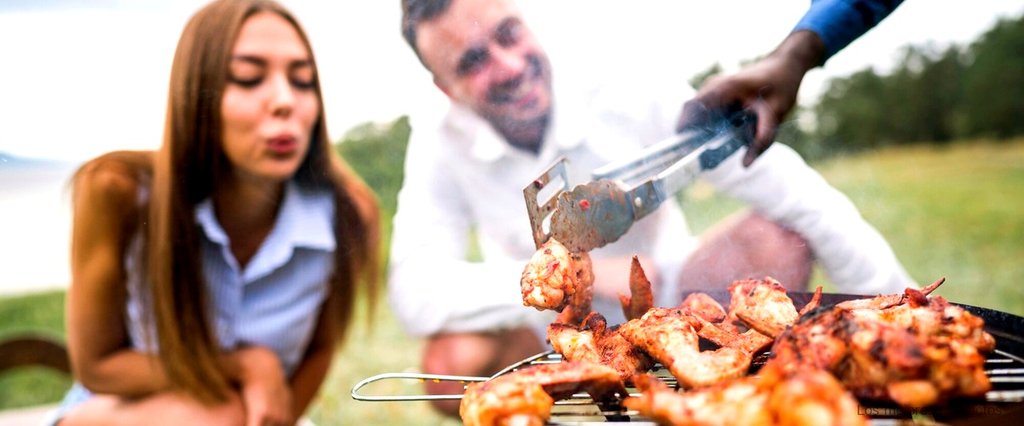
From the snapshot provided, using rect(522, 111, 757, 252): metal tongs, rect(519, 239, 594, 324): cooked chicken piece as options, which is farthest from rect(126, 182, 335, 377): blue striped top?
rect(519, 239, 594, 324): cooked chicken piece

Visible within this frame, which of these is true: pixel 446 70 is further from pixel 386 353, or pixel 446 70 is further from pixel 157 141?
pixel 386 353

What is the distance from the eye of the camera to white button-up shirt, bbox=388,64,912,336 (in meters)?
2.63

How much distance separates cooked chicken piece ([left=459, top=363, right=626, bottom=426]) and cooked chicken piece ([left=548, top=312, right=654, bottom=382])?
0.15 m

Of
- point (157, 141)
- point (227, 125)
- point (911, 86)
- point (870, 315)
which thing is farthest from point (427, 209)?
point (911, 86)

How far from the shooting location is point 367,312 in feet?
10.3

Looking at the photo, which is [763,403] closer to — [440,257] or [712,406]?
[712,406]

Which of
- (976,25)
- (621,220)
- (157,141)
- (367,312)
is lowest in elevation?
(367,312)

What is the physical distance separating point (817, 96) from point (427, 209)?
1.85 meters

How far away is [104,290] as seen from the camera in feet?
8.82

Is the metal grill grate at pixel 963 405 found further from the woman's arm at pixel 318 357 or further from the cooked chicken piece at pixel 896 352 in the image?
the woman's arm at pixel 318 357

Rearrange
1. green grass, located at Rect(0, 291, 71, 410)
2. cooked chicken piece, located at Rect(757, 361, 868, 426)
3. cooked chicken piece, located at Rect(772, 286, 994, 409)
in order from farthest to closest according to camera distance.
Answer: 1. green grass, located at Rect(0, 291, 71, 410)
2. cooked chicken piece, located at Rect(772, 286, 994, 409)
3. cooked chicken piece, located at Rect(757, 361, 868, 426)

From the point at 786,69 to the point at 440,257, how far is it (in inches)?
57.2

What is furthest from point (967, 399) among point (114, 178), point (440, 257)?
point (114, 178)

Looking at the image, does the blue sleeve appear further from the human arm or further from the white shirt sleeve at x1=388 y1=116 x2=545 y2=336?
the white shirt sleeve at x1=388 y1=116 x2=545 y2=336
